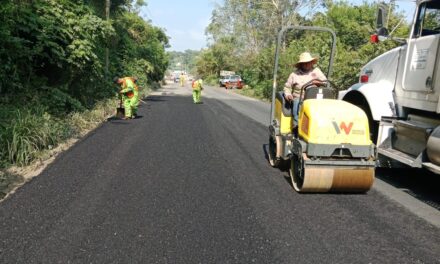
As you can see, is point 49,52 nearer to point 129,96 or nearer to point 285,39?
point 129,96

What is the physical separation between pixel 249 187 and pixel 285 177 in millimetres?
915

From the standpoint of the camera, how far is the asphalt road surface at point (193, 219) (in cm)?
380

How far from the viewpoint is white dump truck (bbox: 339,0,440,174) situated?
5.36 m

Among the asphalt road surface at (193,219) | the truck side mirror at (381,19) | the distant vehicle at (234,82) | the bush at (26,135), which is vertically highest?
the truck side mirror at (381,19)

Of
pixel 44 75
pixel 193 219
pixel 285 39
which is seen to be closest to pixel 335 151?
pixel 193 219

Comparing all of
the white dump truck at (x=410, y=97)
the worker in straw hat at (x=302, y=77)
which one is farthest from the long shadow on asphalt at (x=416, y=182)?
the worker in straw hat at (x=302, y=77)

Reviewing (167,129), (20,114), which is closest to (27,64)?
(20,114)

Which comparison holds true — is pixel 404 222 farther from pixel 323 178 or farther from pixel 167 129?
pixel 167 129

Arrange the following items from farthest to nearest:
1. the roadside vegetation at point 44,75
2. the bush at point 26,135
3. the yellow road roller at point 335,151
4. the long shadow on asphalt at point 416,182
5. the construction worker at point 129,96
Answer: the construction worker at point 129,96 < the roadside vegetation at point 44,75 < the bush at point 26,135 < the long shadow on asphalt at point 416,182 < the yellow road roller at point 335,151

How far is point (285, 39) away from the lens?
3528cm

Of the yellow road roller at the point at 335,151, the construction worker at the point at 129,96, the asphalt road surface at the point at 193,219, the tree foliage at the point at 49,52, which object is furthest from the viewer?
the construction worker at the point at 129,96

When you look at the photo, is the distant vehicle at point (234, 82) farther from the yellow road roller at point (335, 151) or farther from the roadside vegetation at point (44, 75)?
the yellow road roller at point (335, 151)

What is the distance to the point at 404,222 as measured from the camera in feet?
15.5

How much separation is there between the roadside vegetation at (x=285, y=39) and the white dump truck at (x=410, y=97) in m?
0.60
